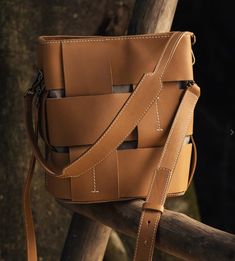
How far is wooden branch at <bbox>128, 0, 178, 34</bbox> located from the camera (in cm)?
197

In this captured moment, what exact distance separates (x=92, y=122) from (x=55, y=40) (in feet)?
0.59

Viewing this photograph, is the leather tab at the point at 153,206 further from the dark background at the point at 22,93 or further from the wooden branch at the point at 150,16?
the dark background at the point at 22,93

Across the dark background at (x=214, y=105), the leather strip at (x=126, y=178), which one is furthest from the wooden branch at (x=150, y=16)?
the dark background at (x=214, y=105)

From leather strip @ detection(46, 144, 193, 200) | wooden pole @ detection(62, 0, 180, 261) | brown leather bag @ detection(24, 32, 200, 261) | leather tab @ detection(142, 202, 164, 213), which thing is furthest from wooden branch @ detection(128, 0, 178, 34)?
leather tab @ detection(142, 202, 164, 213)

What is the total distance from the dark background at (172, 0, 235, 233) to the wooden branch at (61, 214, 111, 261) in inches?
50.9

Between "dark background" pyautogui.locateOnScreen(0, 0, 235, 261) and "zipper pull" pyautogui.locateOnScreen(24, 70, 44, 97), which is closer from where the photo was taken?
"zipper pull" pyautogui.locateOnScreen(24, 70, 44, 97)

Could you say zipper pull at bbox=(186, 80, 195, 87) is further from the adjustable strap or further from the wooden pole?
the wooden pole

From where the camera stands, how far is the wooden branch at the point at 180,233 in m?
1.38

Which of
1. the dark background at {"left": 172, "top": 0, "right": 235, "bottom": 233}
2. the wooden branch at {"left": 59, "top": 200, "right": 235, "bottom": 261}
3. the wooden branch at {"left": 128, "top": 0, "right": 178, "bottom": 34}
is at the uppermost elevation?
the wooden branch at {"left": 128, "top": 0, "right": 178, "bottom": 34}

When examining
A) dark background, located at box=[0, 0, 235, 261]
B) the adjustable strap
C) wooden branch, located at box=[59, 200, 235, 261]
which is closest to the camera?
wooden branch, located at box=[59, 200, 235, 261]

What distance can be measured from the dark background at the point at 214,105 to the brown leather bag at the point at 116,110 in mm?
1616

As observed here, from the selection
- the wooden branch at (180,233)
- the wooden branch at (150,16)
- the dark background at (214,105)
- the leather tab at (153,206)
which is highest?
the wooden branch at (150,16)

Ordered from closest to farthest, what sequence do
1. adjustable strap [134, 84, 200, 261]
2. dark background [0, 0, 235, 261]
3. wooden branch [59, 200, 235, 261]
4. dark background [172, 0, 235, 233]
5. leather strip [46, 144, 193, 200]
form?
wooden branch [59, 200, 235, 261], adjustable strap [134, 84, 200, 261], leather strip [46, 144, 193, 200], dark background [0, 0, 235, 261], dark background [172, 0, 235, 233]

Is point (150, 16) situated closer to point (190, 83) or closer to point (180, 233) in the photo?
point (190, 83)
